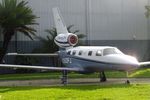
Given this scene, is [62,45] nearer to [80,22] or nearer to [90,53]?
[90,53]

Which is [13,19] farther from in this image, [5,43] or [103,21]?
[103,21]

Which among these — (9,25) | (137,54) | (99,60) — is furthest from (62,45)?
(137,54)

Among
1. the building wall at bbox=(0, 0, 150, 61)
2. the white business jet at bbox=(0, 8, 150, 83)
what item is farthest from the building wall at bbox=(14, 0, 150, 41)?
the white business jet at bbox=(0, 8, 150, 83)

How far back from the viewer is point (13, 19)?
147ft

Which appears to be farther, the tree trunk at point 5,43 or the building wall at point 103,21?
the building wall at point 103,21

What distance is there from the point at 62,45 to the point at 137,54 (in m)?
22.3

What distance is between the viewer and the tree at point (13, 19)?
44844 mm

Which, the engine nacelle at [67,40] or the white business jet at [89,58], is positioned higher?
the engine nacelle at [67,40]

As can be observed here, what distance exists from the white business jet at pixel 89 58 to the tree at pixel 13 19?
1069 cm

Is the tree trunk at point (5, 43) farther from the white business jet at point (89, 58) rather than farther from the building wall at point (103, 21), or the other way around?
the white business jet at point (89, 58)

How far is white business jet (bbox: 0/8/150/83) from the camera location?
26766 millimetres

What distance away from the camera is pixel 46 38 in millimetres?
49688

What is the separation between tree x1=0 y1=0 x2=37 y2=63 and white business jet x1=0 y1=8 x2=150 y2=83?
10685mm

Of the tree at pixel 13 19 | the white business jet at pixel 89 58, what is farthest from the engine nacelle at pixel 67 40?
the tree at pixel 13 19
